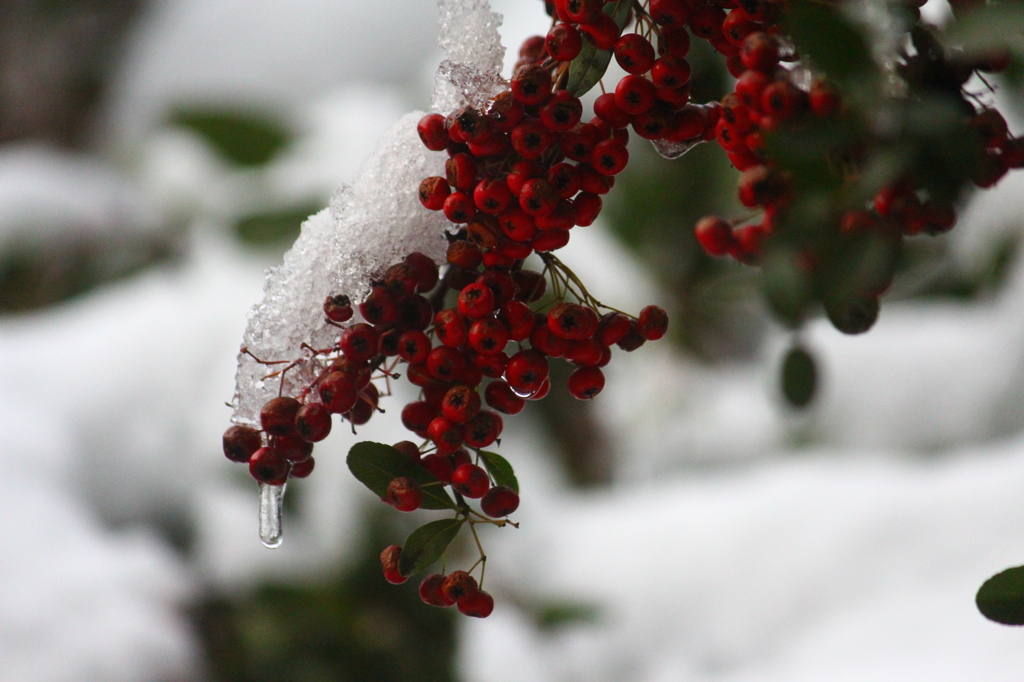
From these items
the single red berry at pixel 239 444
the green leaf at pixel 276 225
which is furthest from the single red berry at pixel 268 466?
the green leaf at pixel 276 225

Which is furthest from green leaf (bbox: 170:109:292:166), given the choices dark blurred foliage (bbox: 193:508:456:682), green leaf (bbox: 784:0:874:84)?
green leaf (bbox: 784:0:874:84)

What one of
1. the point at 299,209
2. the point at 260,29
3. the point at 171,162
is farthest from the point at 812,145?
the point at 260,29

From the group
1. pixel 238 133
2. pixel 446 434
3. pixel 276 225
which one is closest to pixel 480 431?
pixel 446 434

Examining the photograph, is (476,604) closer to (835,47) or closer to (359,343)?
(359,343)

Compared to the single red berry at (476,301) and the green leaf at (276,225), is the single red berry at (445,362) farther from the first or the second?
the green leaf at (276,225)

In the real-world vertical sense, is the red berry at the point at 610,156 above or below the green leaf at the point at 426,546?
above

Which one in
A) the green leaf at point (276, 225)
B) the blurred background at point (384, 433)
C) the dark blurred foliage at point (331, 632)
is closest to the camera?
the blurred background at point (384, 433)
